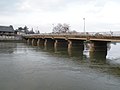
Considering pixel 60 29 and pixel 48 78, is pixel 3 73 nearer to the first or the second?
pixel 48 78

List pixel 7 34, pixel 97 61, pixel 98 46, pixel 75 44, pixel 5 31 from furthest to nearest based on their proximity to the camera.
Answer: pixel 5 31 < pixel 7 34 < pixel 75 44 < pixel 98 46 < pixel 97 61

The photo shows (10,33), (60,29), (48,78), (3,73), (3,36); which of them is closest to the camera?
(48,78)

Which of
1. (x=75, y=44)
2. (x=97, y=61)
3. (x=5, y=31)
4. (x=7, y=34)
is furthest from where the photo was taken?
(x=5, y=31)

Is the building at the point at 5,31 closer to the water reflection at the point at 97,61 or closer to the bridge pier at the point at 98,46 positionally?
the water reflection at the point at 97,61

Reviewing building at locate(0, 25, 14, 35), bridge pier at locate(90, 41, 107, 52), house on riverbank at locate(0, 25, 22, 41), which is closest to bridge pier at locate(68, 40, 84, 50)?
bridge pier at locate(90, 41, 107, 52)

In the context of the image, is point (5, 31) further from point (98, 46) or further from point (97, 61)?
point (97, 61)

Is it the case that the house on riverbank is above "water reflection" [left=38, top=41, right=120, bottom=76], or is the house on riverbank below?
above

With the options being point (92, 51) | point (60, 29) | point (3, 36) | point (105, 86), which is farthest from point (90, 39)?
point (60, 29)

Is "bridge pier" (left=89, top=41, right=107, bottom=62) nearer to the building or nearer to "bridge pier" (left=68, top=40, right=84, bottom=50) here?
"bridge pier" (left=68, top=40, right=84, bottom=50)

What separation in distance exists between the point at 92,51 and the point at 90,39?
2774 mm

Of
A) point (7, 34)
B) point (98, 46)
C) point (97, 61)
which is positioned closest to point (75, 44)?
point (98, 46)

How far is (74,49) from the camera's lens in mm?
60438

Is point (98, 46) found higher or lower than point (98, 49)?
higher

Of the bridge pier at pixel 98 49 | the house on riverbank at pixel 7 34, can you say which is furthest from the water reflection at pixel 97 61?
the house on riverbank at pixel 7 34
